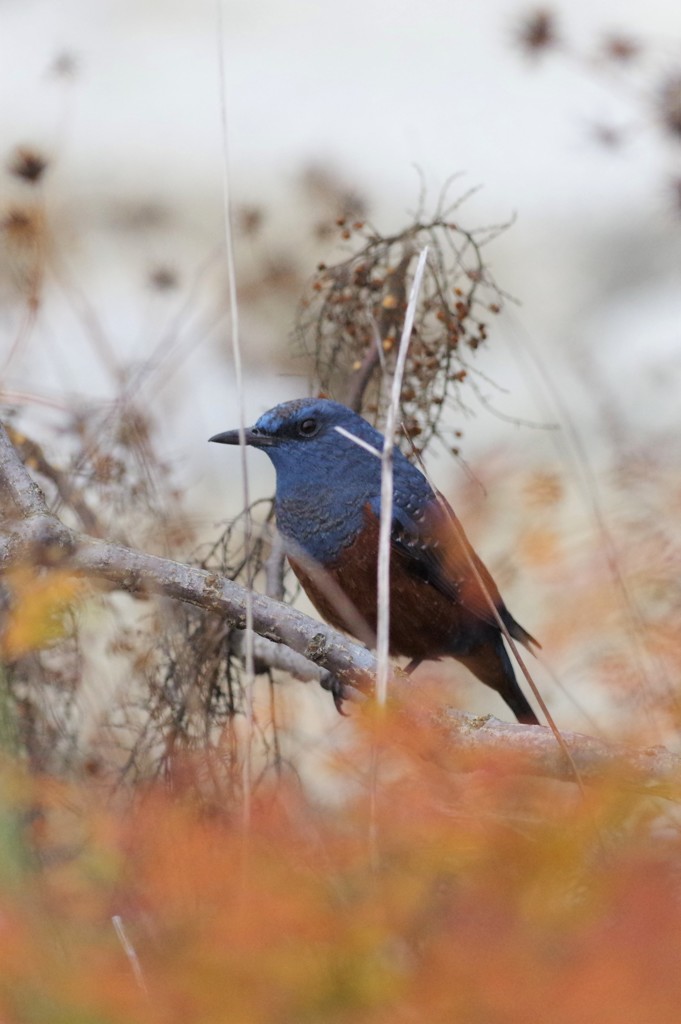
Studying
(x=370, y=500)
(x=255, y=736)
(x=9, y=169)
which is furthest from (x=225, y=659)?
(x=9, y=169)

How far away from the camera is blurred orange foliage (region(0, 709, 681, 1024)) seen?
986 millimetres

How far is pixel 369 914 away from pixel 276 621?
70 centimetres

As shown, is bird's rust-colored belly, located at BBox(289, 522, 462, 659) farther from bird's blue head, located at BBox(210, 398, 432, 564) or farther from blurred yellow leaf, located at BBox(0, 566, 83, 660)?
blurred yellow leaf, located at BBox(0, 566, 83, 660)

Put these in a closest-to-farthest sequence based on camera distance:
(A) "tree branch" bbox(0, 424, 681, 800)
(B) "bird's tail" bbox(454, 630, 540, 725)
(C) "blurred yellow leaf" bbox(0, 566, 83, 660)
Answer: (A) "tree branch" bbox(0, 424, 681, 800), (C) "blurred yellow leaf" bbox(0, 566, 83, 660), (B) "bird's tail" bbox(454, 630, 540, 725)

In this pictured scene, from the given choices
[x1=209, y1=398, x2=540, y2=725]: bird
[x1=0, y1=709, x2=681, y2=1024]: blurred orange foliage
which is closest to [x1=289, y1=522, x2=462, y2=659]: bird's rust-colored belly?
[x1=209, y1=398, x2=540, y2=725]: bird

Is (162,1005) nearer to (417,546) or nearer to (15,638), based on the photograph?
(15,638)

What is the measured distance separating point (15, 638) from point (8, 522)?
0.28 meters

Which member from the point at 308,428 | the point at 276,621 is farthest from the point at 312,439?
the point at 276,621

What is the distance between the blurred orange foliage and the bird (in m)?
0.78

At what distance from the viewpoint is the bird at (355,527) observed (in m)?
2.50

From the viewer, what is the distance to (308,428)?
2.54m

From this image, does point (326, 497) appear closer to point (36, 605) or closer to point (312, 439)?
point (312, 439)

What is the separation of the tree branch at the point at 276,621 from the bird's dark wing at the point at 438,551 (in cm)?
81

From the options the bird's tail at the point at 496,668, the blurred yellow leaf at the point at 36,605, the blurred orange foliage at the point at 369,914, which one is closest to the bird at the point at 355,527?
the bird's tail at the point at 496,668
